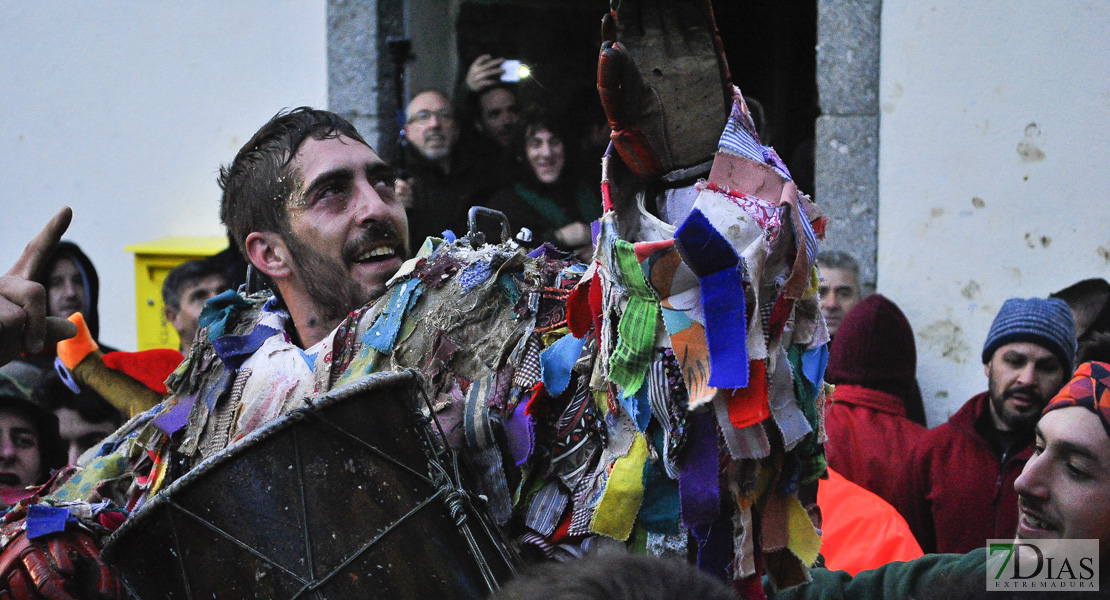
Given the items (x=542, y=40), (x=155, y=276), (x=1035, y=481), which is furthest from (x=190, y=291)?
(x=1035, y=481)

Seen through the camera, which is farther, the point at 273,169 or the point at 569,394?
the point at 273,169

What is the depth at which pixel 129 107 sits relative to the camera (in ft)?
19.5

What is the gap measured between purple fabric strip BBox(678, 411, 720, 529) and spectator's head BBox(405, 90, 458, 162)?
135 inches

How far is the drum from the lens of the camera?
1.75 metres

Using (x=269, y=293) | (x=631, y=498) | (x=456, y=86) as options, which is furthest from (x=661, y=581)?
(x=456, y=86)

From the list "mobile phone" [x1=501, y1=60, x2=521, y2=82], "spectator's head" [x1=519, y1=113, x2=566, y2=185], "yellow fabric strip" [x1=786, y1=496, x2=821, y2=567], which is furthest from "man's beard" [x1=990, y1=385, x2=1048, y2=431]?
"mobile phone" [x1=501, y1=60, x2=521, y2=82]

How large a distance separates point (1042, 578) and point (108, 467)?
82.1 inches

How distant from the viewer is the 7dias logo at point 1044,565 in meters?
1.83

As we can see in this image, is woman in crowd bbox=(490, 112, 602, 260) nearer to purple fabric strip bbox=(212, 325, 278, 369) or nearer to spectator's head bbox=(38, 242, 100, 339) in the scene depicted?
spectator's head bbox=(38, 242, 100, 339)

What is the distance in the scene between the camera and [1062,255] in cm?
494

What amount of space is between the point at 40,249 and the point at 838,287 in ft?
11.5

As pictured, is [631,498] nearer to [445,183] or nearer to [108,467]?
[108,467]

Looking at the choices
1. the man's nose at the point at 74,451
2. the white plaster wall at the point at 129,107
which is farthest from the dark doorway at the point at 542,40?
the man's nose at the point at 74,451

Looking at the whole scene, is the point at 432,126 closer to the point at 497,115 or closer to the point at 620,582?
the point at 497,115
